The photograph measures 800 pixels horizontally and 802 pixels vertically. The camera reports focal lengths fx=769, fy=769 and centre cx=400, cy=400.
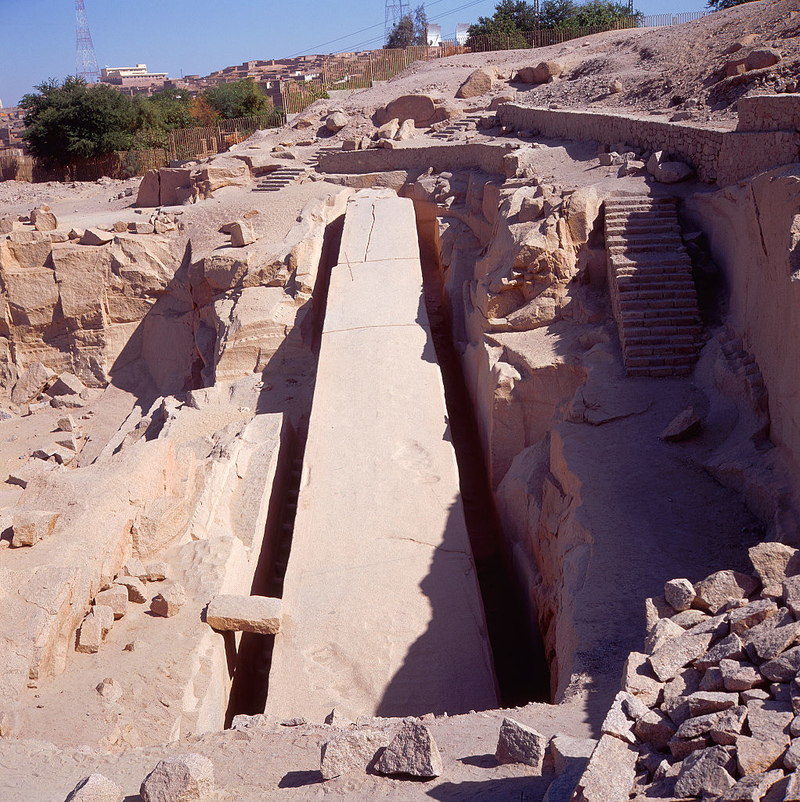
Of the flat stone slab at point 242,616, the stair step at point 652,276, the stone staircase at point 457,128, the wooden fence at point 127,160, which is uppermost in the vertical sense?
the wooden fence at point 127,160

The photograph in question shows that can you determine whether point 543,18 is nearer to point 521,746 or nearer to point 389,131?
point 389,131

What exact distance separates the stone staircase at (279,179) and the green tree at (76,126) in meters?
8.81

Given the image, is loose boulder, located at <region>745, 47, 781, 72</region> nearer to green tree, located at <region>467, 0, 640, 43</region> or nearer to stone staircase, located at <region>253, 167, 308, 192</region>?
stone staircase, located at <region>253, 167, 308, 192</region>

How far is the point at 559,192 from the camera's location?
7.63m

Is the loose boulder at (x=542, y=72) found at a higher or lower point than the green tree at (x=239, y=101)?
lower

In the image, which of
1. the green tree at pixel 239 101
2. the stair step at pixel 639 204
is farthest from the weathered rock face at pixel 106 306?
the green tree at pixel 239 101

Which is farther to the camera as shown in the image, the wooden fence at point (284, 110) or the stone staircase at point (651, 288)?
the wooden fence at point (284, 110)

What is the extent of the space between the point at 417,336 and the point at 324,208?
4375 millimetres

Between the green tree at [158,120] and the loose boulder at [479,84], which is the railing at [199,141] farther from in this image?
the loose boulder at [479,84]

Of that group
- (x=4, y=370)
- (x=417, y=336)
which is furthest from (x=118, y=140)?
(x=417, y=336)

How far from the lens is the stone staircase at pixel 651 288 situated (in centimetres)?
602

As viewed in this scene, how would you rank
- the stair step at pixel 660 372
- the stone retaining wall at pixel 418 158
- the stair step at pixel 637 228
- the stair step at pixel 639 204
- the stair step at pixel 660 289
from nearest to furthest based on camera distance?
the stair step at pixel 660 372
the stair step at pixel 660 289
the stair step at pixel 637 228
the stair step at pixel 639 204
the stone retaining wall at pixel 418 158

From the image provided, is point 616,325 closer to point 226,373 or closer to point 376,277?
point 376,277

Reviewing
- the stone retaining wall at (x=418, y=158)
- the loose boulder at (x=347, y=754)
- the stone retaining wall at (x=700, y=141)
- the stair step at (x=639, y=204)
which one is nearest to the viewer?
the loose boulder at (x=347, y=754)
